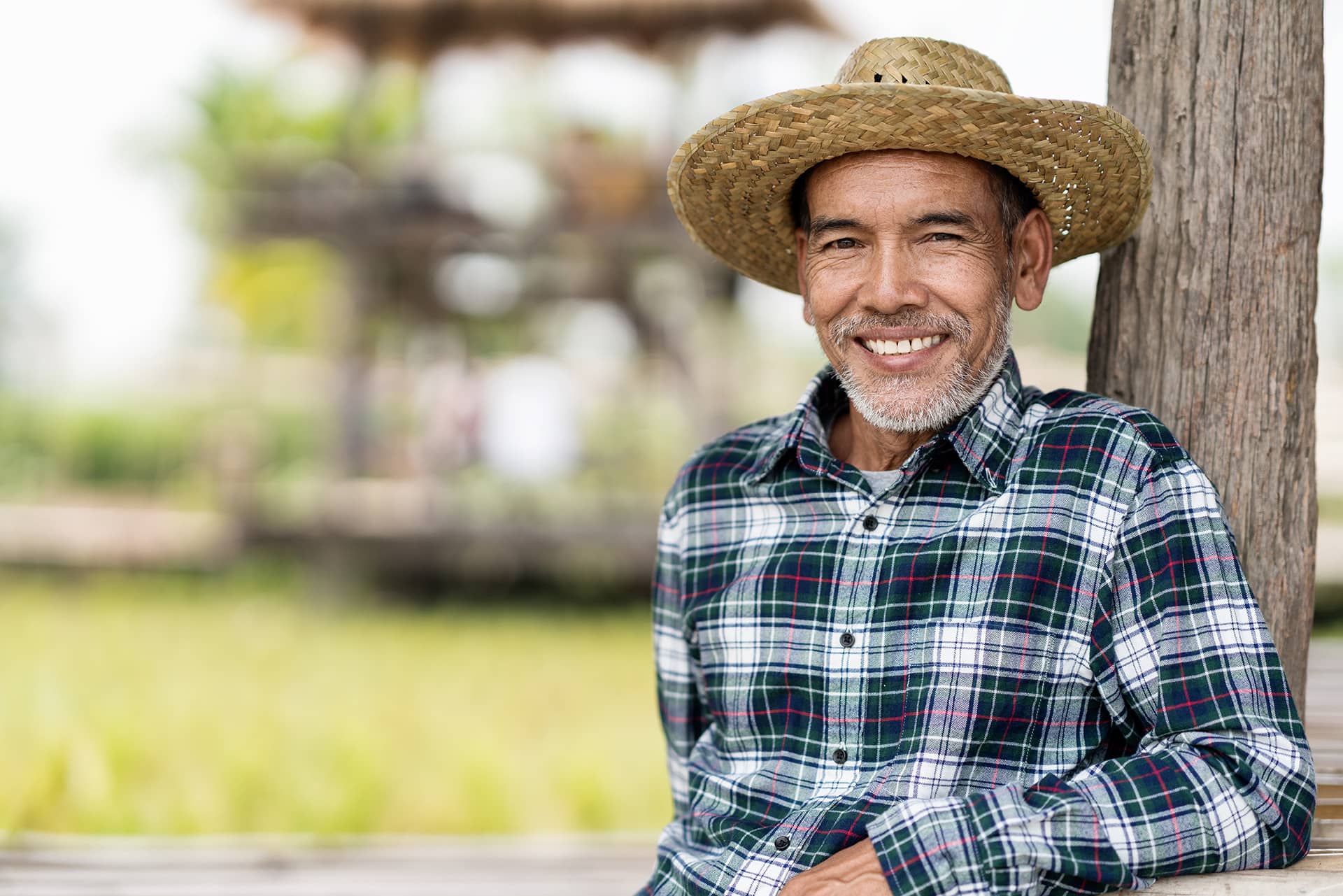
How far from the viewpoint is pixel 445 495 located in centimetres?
1059

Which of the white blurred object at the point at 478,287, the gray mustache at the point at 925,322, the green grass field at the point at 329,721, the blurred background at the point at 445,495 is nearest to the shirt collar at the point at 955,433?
the gray mustache at the point at 925,322

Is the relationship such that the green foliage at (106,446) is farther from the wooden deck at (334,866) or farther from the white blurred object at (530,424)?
the wooden deck at (334,866)

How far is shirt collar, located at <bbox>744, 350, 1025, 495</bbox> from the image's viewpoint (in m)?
1.88

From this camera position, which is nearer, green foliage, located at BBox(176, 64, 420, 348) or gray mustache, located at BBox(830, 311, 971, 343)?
gray mustache, located at BBox(830, 311, 971, 343)

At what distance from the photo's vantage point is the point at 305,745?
6137mm

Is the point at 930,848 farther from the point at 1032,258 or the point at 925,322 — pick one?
the point at 1032,258

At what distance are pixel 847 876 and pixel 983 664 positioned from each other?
1.12 ft

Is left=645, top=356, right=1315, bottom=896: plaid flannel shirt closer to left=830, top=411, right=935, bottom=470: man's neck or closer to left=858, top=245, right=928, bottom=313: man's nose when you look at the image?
left=830, top=411, right=935, bottom=470: man's neck

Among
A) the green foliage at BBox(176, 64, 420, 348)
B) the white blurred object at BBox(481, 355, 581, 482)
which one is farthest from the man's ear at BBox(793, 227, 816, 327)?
the green foliage at BBox(176, 64, 420, 348)

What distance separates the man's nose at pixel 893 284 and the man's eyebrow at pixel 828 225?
2.3 inches

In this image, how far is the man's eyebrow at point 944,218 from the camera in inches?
75.4

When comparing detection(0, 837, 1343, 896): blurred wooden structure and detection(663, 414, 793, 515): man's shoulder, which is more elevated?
detection(663, 414, 793, 515): man's shoulder

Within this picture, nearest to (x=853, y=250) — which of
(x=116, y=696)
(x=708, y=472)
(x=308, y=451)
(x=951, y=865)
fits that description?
(x=708, y=472)

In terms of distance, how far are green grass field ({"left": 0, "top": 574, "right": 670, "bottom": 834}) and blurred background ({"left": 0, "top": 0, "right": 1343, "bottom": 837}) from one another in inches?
1.2
